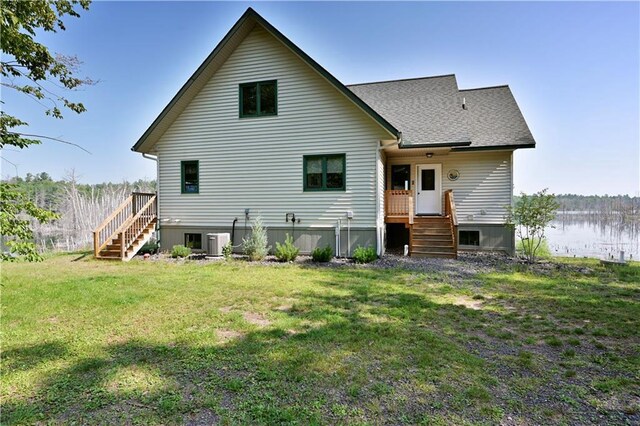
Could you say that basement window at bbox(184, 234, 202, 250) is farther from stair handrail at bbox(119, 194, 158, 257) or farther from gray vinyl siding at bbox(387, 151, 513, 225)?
gray vinyl siding at bbox(387, 151, 513, 225)

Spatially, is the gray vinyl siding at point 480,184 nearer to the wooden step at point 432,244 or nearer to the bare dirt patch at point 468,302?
the wooden step at point 432,244

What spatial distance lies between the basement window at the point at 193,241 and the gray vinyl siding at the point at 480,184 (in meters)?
9.67

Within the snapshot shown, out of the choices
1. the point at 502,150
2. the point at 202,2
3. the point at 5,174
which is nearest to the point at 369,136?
the point at 502,150

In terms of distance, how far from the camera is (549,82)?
12.6 meters

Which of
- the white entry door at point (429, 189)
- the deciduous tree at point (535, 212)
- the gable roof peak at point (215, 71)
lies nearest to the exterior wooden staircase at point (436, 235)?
the white entry door at point (429, 189)

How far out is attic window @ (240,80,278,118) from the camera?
11.0m

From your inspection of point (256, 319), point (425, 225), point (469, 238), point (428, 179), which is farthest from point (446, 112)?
point (256, 319)

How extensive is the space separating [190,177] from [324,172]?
5.14 meters

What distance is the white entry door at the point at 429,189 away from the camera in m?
12.8

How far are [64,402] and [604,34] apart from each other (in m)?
14.0

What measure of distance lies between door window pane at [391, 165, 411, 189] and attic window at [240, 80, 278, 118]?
17.8 feet

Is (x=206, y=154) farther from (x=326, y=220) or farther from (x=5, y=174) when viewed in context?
(x=5, y=174)

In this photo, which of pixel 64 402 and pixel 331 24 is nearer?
pixel 64 402

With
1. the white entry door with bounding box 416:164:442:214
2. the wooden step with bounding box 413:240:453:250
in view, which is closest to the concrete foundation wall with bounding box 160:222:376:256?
the wooden step with bounding box 413:240:453:250
